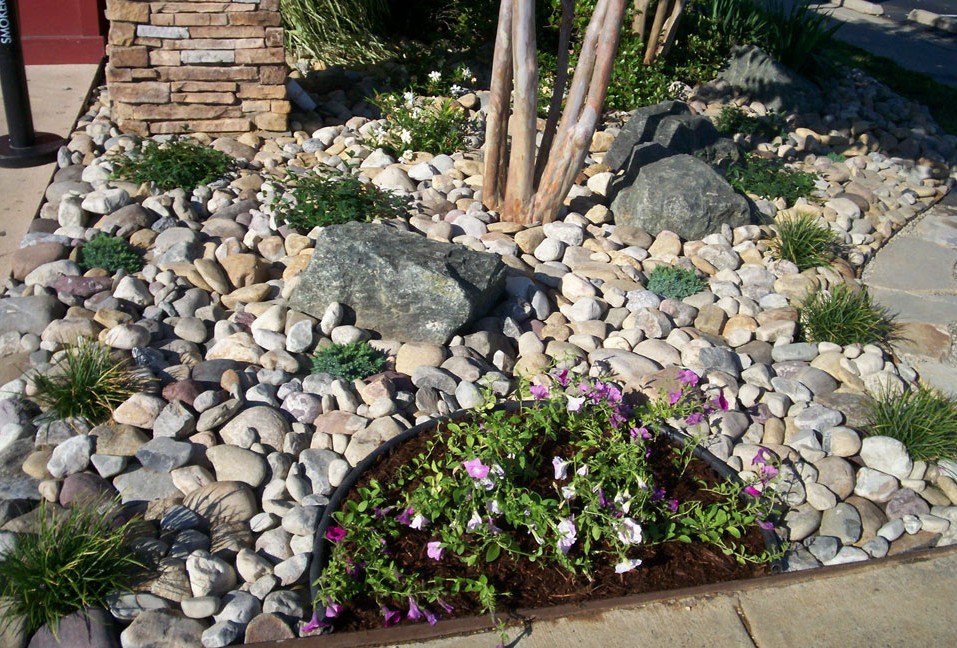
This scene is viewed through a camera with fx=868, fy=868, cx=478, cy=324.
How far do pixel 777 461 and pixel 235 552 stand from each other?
1970mm

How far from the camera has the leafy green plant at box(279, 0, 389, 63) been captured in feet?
23.1

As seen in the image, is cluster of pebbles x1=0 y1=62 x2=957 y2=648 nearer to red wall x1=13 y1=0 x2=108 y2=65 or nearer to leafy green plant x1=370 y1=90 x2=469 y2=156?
leafy green plant x1=370 y1=90 x2=469 y2=156

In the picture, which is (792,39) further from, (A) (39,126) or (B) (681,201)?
(A) (39,126)

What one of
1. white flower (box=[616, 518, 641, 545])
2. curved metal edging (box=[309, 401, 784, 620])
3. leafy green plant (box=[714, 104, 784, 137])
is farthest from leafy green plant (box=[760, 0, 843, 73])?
white flower (box=[616, 518, 641, 545])

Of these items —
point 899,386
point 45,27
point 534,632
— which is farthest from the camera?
point 45,27

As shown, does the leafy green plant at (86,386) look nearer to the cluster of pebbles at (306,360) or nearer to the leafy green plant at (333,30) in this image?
the cluster of pebbles at (306,360)

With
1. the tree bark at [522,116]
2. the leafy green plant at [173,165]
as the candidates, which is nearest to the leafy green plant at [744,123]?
the tree bark at [522,116]

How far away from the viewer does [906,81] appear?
8.52m

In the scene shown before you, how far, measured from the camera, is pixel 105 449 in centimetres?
310

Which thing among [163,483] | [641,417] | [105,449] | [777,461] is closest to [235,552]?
[163,483]

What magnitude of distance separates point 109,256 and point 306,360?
1240 mm

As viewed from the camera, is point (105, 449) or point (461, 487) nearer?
point (461, 487)

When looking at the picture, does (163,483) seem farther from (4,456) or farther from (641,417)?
(641,417)

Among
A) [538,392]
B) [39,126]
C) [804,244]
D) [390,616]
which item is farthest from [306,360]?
[39,126]
